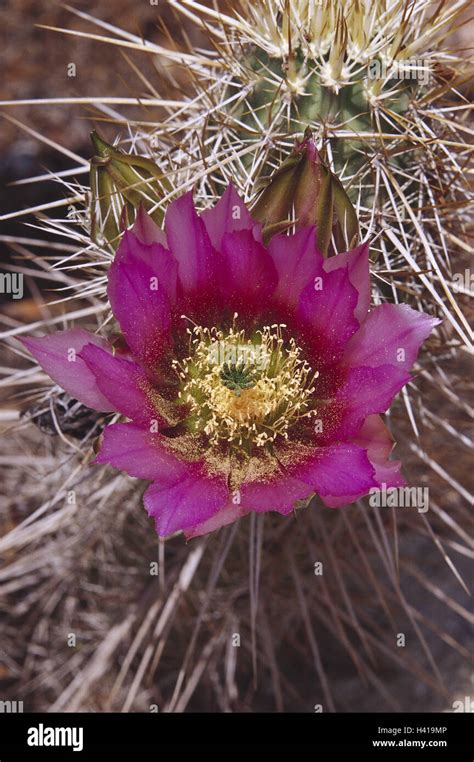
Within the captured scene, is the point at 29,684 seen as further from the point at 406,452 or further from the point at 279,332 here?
the point at 279,332

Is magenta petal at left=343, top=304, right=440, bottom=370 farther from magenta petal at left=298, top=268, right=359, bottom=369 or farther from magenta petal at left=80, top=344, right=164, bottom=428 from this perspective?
magenta petal at left=80, top=344, right=164, bottom=428

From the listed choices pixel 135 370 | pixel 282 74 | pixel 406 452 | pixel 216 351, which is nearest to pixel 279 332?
pixel 216 351

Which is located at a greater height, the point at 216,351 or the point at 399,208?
the point at 399,208

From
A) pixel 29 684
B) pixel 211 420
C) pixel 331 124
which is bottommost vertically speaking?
pixel 29 684
